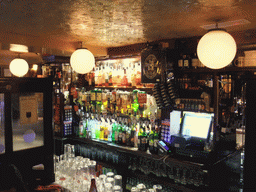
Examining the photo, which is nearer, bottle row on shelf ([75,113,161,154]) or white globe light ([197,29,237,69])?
white globe light ([197,29,237,69])

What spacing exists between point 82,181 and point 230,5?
2.55m

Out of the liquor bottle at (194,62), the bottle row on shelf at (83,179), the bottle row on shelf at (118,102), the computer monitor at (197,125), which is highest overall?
the liquor bottle at (194,62)

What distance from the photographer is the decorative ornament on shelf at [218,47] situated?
7.73 feet

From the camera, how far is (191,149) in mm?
3811

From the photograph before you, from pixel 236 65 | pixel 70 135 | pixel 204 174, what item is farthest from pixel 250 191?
pixel 70 135

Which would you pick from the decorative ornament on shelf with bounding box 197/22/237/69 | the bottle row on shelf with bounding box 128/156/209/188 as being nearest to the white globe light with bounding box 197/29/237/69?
the decorative ornament on shelf with bounding box 197/22/237/69

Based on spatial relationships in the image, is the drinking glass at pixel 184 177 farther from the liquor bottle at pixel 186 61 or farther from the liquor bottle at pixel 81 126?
the liquor bottle at pixel 81 126

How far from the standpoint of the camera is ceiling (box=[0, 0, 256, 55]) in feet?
7.68

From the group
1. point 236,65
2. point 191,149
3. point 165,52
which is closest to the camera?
point 236,65

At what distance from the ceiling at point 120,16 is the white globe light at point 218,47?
297mm

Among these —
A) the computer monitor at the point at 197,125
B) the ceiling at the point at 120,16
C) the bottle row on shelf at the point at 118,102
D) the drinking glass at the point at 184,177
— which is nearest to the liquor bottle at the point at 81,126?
the bottle row on shelf at the point at 118,102

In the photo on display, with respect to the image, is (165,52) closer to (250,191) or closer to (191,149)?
(191,149)

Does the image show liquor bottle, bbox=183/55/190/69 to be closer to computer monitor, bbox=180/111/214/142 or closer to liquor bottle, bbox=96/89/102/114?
computer monitor, bbox=180/111/214/142

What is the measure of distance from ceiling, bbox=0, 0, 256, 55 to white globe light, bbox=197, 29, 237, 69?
0.30 metres
